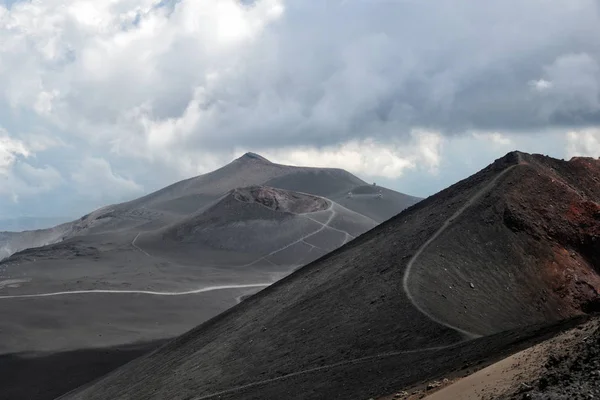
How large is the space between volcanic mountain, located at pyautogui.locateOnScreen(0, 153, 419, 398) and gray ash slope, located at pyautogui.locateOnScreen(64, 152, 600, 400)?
16.0 metres

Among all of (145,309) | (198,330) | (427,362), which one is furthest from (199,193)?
(427,362)

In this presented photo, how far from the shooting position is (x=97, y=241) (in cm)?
9481

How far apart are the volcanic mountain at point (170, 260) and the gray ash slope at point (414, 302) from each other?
16.0m

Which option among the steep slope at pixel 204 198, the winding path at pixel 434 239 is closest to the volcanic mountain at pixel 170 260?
the steep slope at pixel 204 198

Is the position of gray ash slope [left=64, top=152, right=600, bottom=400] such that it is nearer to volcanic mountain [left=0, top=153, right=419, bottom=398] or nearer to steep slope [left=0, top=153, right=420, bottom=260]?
volcanic mountain [left=0, top=153, right=419, bottom=398]

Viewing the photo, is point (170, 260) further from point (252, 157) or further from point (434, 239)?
point (252, 157)

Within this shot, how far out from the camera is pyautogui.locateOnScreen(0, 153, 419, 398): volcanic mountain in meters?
50.0

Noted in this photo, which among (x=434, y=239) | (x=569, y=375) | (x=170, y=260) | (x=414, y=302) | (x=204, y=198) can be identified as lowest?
(x=569, y=375)

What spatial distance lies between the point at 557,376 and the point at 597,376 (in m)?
0.61

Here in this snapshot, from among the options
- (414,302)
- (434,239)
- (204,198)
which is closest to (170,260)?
(204,198)

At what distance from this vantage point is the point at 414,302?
74.1ft

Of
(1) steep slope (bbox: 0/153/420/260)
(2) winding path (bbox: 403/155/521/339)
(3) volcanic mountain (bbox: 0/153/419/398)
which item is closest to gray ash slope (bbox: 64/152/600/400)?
(2) winding path (bbox: 403/155/521/339)

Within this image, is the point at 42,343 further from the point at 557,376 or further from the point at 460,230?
the point at 557,376

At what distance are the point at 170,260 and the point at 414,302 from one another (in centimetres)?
6343
